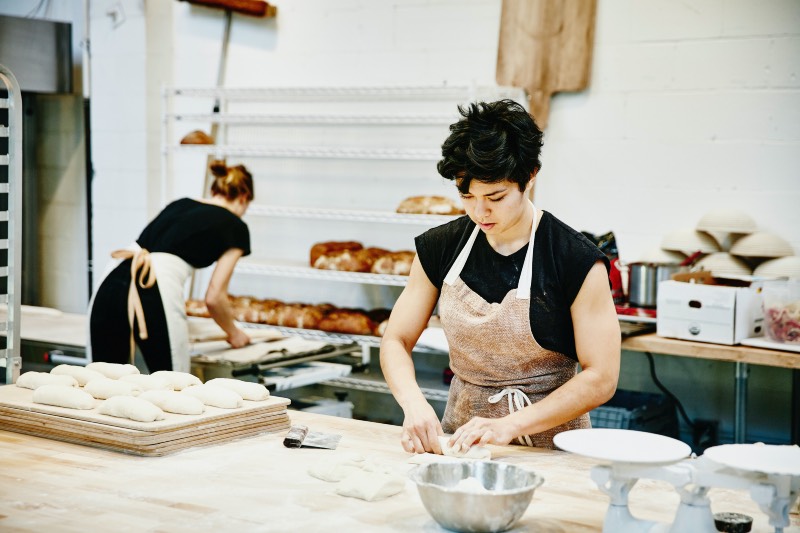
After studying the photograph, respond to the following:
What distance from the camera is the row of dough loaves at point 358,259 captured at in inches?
181

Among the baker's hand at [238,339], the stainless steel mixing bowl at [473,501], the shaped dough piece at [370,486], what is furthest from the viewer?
the baker's hand at [238,339]

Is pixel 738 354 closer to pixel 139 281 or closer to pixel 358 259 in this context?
pixel 358 259

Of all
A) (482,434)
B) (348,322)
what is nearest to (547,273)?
(482,434)

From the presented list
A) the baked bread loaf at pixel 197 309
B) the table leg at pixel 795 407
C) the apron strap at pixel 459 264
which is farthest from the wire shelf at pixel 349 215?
the apron strap at pixel 459 264

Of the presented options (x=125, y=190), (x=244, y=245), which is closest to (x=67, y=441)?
(x=244, y=245)

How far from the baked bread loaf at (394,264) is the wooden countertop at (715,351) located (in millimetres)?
1233

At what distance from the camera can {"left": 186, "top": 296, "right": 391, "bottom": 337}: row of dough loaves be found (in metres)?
4.62

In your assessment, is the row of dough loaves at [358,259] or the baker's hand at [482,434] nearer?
the baker's hand at [482,434]

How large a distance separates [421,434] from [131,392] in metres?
0.72

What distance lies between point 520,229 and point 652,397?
2.10 m

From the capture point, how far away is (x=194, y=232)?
3.98 meters

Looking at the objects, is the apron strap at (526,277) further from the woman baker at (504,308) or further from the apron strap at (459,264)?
the apron strap at (459,264)

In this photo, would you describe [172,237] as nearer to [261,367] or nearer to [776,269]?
[261,367]

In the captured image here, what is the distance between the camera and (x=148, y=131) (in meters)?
5.54
